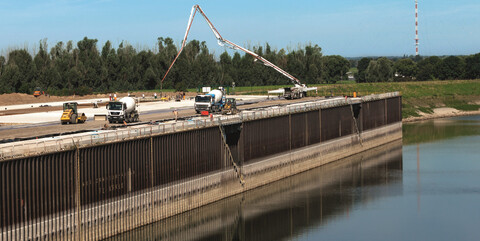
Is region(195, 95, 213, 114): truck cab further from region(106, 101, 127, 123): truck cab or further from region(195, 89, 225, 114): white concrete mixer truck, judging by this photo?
region(106, 101, 127, 123): truck cab

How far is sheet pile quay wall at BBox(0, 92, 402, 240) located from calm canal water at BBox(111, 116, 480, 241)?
71.8 inches

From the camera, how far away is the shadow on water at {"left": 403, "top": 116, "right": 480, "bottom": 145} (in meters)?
133

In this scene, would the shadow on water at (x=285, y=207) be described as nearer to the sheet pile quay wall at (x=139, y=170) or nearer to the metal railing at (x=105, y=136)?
the sheet pile quay wall at (x=139, y=170)

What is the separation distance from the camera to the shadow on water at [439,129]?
437 ft

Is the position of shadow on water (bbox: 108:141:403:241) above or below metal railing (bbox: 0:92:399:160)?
below

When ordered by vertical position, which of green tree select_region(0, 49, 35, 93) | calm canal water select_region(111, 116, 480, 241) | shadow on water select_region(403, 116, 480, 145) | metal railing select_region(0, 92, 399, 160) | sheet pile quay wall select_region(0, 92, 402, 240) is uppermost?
green tree select_region(0, 49, 35, 93)

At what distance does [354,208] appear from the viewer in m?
70.2

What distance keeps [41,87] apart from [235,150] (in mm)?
110187

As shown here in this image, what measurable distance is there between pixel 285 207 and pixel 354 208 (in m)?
7.76

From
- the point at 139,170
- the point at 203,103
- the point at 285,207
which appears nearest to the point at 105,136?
the point at 139,170

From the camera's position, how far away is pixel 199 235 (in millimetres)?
57781

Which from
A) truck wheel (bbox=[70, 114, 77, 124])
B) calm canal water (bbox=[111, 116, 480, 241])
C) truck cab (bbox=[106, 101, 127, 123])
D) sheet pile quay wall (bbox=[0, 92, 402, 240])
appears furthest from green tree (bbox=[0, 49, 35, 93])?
calm canal water (bbox=[111, 116, 480, 241])

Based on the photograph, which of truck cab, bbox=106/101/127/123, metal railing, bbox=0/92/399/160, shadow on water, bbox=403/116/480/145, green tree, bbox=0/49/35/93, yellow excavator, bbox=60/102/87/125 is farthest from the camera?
green tree, bbox=0/49/35/93

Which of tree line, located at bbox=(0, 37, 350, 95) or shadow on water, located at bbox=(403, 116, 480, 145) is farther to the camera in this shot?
tree line, located at bbox=(0, 37, 350, 95)
